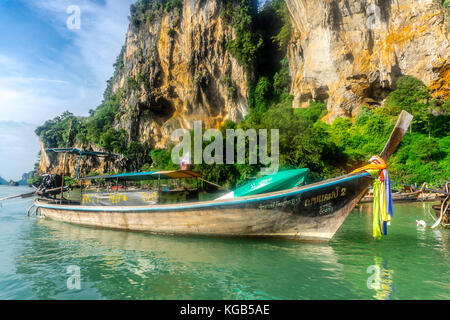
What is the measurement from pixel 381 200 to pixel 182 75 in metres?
38.8

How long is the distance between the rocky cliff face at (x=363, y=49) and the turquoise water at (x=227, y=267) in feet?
73.8

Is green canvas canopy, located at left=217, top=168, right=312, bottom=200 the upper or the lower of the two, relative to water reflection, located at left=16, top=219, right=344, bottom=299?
upper

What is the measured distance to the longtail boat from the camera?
6.27m

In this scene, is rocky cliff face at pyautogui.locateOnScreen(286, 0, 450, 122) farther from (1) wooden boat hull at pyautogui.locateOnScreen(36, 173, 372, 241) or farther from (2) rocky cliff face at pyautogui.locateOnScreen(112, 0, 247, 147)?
(1) wooden boat hull at pyautogui.locateOnScreen(36, 173, 372, 241)

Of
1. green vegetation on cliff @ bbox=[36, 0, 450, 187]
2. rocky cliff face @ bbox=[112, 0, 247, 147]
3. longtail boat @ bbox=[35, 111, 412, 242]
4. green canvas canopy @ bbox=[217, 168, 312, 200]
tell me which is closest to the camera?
longtail boat @ bbox=[35, 111, 412, 242]

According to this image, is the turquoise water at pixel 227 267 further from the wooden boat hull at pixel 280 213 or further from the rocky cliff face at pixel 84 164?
the rocky cliff face at pixel 84 164

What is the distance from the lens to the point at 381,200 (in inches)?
224

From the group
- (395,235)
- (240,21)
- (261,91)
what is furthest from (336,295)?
(240,21)

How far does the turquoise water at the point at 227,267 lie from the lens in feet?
13.0

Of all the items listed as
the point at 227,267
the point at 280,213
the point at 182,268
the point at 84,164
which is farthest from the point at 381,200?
the point at 84,164

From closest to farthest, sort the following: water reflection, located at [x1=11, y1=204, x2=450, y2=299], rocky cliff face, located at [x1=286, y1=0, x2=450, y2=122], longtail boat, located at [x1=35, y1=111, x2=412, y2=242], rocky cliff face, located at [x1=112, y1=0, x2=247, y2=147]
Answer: water reflection, located at [x1=11, y1=204, x2=450, y2=299] → longtail boat, located at [x1=35, y1=111, x2=412, y2=242] → rocky cliff face, located at [x1=286, y1=0, x2=450, y2=122] → rocky cliff face, located at [x1=112, y1=0, x2=247, y2=147]

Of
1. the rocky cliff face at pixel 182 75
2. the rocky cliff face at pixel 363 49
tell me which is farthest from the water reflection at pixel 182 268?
the rocky cliff face at pixel 182 75

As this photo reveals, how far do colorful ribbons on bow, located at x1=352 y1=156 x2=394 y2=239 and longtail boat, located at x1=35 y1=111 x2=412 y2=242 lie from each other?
0.24 metres

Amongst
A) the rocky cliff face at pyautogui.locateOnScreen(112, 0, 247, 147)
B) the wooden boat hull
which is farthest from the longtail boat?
the rocky cliff face at pyautogui.locateOnScreen(112, 0, 247, 147)
